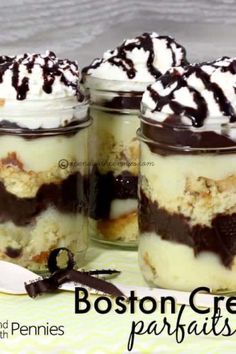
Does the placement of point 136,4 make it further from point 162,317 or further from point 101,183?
point 162,317

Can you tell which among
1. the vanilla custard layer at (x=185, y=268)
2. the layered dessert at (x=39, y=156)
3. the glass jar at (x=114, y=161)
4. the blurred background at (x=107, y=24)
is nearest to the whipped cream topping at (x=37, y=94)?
the layered dessert at (x=39, y=156)

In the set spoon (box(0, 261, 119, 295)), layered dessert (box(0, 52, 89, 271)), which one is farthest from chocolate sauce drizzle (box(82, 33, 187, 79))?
spoon (box(0, 261, 119, 295))

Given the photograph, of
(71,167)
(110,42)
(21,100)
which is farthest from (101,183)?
(110,42)

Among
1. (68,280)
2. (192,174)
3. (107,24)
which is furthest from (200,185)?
(107,24)

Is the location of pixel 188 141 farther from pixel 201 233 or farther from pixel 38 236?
pixel 38 236

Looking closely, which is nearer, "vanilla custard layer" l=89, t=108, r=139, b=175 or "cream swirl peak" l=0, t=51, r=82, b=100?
"cream swirl peak" l=0, t=51, r=82, b=100

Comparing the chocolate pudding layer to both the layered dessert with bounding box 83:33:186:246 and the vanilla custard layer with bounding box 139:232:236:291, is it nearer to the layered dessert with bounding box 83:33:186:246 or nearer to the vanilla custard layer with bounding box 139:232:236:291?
the layered dessert with bounding box 83:33:186:246
